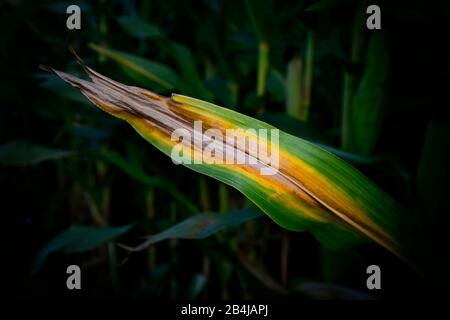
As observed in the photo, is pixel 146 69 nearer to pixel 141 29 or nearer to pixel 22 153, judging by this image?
pixel 141 29

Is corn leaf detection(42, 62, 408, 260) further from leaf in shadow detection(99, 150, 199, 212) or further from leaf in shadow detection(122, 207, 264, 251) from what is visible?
leaf in shadow detection(99, 150, 199, 212)

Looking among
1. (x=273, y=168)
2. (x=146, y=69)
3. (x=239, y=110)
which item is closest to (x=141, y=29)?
(x=146, y=69)

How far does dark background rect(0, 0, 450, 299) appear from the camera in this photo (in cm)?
45

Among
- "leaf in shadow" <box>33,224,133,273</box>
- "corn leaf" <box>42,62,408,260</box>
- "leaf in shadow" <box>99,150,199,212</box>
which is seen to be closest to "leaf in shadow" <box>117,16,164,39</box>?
"leaf in shadow" <box>99,150,199,212</box>

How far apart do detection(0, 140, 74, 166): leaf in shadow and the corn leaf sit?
1.46 feet

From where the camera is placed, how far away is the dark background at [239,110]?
452 millimetres

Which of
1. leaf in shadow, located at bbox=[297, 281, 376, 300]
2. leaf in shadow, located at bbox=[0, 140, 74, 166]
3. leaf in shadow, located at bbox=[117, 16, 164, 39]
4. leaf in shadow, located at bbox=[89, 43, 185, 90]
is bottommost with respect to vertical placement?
leaf in shadow, located at bbox=[297, 281, 376, 300]

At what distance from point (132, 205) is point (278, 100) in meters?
0.51

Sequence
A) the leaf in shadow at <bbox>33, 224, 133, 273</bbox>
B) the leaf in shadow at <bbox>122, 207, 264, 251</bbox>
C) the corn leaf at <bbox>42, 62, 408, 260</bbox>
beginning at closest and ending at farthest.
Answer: the corn leaf at <bbox>42, 62, 408, 260</bbox>, the leaf in shadow at <bbox>122, 207, 264, 251</bbox>, the leaf in shadow at <bbox>33, 224, 133, 273</bbox>

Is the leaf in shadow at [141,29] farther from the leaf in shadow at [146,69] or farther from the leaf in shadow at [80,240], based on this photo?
the leaf in shadow at [80,240]

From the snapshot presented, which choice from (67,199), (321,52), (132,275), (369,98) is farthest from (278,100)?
(67,199)

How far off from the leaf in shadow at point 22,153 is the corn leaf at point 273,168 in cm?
44

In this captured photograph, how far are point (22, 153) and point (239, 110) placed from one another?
0.36 metres
